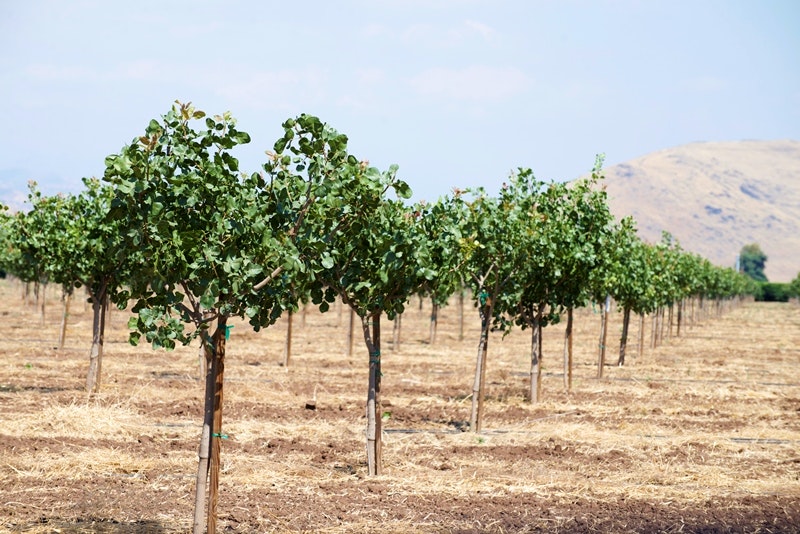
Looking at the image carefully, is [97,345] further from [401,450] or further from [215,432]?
[215,432]

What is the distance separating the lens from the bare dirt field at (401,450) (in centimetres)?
873

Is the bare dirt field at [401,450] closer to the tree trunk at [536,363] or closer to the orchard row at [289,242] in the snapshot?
the tree trunk at [536,363]

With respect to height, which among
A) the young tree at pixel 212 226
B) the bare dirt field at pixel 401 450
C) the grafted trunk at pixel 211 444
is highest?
the young tree at pixel 212 226

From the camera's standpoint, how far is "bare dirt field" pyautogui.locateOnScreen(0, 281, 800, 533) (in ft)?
28.7

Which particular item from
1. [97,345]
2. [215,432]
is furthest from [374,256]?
[97,345]

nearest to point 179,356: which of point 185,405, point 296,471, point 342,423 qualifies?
point 185,405

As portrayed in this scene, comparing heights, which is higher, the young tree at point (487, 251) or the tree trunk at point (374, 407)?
the young tree at point (487, 251)

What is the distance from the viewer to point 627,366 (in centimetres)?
2533

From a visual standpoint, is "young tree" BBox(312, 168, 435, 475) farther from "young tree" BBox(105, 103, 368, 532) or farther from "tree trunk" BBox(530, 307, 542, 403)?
"tree trunk" BBox(530, 307, 542, 403)

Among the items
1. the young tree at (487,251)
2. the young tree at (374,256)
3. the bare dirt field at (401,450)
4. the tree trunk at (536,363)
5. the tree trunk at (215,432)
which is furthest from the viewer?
the tree trunk at (536,363)

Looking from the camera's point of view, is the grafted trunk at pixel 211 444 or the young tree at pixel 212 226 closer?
the young tree at pixel 212 226

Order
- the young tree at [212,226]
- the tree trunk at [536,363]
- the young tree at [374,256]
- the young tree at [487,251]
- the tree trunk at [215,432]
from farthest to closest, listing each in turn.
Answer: the tree trunk at [536,363], the young tree at [487,251], the young tree at [374,256], the tree trunk at [215,432], the young tree at [212,226]

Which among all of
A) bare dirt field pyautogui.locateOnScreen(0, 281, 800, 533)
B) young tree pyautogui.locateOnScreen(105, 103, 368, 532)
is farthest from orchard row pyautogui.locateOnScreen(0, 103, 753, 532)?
bare dirt field pyautogui.locateOnScreen(0, 281, 800, 533)

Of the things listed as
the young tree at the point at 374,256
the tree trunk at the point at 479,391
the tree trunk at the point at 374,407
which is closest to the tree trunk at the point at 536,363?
the tree trunk at the point at 479,391
